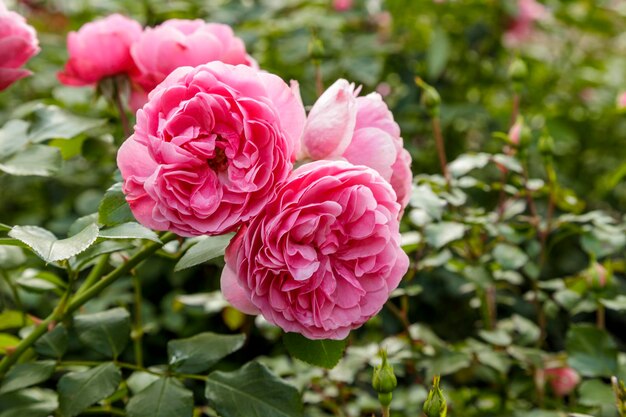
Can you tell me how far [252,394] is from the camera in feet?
2.62

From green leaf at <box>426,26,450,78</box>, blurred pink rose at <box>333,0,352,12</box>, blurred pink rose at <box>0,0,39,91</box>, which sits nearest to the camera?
blurred pink rose at <box>0,0,39,91</box>

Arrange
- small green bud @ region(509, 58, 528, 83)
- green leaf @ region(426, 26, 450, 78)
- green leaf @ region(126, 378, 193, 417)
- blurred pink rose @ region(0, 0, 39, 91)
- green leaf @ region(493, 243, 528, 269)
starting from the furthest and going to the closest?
green leaf @ region(426, 26, 450, 78)
small green bud @ region(509, 58, 528, 83)
green leaf @ region(493, 243, 528, 269)
blurred pink rose @ region(0, 0, 39, 91)
green leaf @ region(126, 378, 193, 417)

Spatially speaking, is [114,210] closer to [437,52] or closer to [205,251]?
[205,251]

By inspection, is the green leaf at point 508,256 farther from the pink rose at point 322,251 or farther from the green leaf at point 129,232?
the green leaf at point 129,232

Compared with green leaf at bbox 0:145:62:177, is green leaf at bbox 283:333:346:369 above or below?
below

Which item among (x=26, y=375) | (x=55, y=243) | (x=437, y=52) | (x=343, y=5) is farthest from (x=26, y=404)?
(x=343, y=5)

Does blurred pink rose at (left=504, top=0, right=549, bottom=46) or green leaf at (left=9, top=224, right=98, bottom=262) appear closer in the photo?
green leaf at (left=9, top=224, right=98, bottom=262)

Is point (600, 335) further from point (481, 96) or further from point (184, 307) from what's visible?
point (481, 96)

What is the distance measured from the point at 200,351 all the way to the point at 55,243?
10.1 inches

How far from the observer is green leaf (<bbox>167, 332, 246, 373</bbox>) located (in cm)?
85

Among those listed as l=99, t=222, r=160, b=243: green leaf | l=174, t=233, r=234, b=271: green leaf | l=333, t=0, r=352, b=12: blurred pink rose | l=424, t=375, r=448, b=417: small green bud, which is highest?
l=99, t=222, r=160, b=243: green leaf

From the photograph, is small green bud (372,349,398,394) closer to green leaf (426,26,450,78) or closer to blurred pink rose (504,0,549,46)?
green leaf (426,26,450,78)

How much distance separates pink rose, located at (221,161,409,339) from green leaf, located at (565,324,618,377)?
43cm

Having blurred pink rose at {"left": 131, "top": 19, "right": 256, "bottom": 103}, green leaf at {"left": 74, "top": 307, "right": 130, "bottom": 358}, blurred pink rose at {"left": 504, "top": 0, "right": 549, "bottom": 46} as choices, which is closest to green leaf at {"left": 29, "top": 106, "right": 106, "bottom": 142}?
blurred pink rose at {"left": 131, "top": 19, "right": 256, "bottom": 103}
